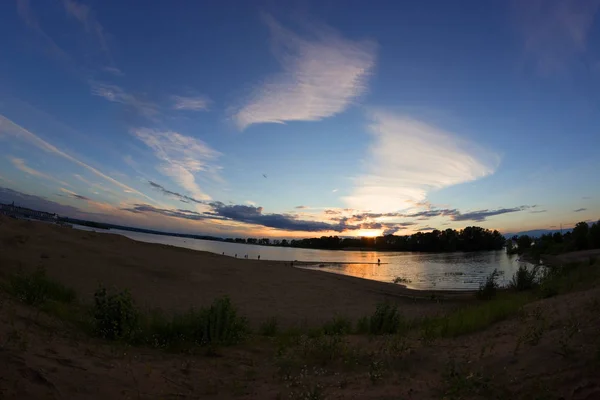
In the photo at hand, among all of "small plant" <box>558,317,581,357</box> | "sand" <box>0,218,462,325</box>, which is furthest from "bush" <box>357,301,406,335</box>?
"small plant" <box>558,317,581,357</box>

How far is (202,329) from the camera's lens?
8109 mm

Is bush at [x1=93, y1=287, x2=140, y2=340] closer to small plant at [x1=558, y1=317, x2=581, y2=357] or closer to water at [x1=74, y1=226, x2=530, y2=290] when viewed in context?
small plant at [x1=558, y1=317, x2=581, y2=357]

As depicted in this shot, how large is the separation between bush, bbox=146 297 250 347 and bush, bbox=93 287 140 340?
486 mm

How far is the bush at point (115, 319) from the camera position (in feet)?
23.9

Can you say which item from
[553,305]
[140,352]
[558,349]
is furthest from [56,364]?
[553,305]

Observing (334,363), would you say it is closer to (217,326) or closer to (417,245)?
(217,326)

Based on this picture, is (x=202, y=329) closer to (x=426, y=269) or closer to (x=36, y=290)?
(x=36, y=290)

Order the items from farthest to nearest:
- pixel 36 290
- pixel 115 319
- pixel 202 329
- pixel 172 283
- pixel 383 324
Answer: pixel 172 283, pixel 383 324, pixel 36 290, pixel 202 329, pixel 115 319

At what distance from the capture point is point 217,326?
808cm

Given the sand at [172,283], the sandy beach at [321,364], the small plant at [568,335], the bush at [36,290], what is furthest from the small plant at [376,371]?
the bush at [36,290]

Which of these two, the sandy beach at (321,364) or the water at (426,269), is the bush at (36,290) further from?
the water at (426,269)

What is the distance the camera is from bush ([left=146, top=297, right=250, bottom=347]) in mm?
7812

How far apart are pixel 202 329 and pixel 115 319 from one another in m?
1.84

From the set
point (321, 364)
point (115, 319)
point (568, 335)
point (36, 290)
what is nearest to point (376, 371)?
point (321, 364)
